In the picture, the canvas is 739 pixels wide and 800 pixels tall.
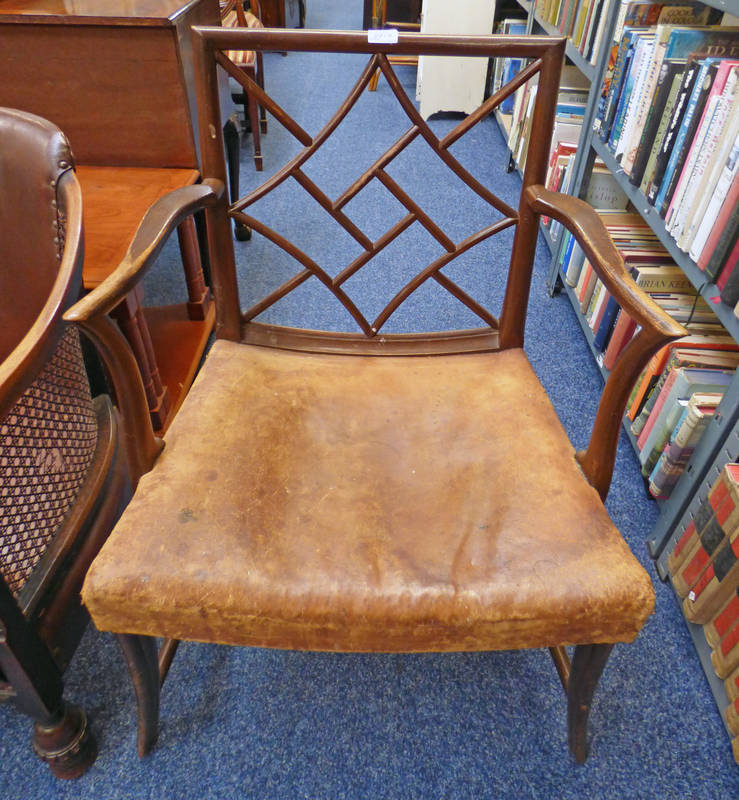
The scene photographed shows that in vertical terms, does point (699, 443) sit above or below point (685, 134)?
below

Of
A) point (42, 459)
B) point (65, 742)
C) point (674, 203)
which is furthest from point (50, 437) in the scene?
point (674, 203)

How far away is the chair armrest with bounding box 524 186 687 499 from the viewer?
0.66 meters

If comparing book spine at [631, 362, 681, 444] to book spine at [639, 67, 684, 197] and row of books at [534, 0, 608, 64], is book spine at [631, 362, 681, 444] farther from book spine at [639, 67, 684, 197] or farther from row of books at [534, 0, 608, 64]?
row of books at [534, 0, 608, 64]

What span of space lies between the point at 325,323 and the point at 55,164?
3.35 feet

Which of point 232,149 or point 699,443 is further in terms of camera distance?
point 232,149

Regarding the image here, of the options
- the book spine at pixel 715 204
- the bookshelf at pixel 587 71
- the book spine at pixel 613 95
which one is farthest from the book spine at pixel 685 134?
the book spine at pixel 613 95

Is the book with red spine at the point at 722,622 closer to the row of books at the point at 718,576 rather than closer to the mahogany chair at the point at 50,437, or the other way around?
the row of books at the point at 718,576

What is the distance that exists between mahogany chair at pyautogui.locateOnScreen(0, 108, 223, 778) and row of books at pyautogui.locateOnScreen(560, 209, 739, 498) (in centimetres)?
93

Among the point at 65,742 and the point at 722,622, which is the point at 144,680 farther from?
the point at 722,622

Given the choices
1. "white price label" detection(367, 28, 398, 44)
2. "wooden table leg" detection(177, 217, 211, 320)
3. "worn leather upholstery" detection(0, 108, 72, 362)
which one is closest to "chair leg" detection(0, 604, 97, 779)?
"worn leather upholstery" detection(0, 108, 72, 362)

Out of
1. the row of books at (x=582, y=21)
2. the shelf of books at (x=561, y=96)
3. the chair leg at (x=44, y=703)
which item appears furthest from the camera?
the shelf of books at (x=561, y=96)

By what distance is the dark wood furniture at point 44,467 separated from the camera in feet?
2.59

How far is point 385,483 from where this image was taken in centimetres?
80

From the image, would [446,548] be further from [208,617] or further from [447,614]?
[208,617]
